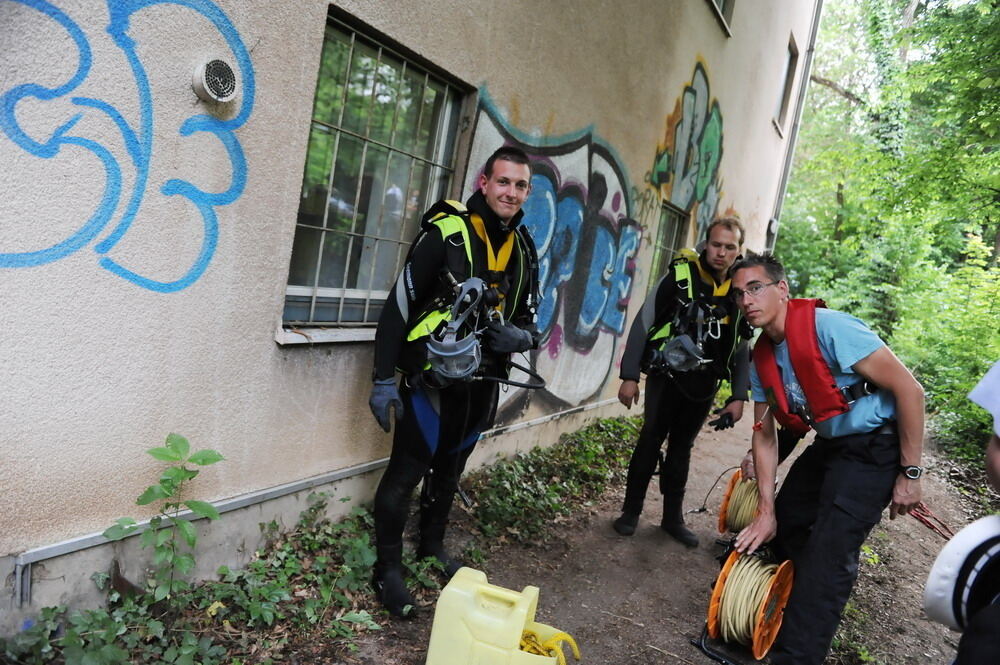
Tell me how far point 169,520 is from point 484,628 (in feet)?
4.52

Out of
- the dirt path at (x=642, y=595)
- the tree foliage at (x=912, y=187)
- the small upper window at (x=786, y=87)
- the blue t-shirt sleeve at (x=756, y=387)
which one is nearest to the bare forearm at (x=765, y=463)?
the blue t-shirt sleeve at (x=756, y=387)

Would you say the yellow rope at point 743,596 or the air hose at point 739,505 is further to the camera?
the air hose at point 739,505

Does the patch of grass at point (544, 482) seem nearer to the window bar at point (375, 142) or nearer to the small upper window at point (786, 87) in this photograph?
the window bar at point (375, 142)

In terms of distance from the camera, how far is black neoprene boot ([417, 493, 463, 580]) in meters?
3.25

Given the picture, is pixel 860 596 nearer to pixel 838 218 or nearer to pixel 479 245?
pixel 479 245

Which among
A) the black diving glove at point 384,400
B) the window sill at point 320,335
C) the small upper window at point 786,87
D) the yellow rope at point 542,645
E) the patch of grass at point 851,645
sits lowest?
the patch of grass at point 851,645

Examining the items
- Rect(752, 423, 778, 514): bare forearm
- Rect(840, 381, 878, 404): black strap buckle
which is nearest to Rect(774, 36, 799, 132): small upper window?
Rect(752, 423, 778, 514): bare forearm

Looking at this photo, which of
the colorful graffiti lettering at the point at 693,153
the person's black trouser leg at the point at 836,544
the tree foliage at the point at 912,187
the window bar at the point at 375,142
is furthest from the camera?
the tree foliage at the point at 912,187

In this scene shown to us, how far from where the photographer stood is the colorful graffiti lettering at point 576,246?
4.54 meters

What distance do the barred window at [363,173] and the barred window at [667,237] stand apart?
422cm

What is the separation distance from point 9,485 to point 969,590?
293 centimetres

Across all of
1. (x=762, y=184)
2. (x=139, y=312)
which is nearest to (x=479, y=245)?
(x=139, y=312)

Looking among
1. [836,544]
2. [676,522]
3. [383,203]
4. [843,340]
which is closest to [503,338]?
[383,203]

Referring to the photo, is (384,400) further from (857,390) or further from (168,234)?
(857,390)
